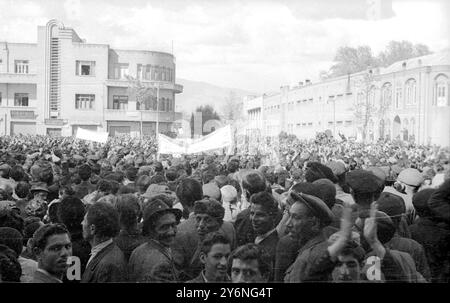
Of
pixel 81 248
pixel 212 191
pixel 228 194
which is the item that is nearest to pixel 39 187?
pixel 212 191

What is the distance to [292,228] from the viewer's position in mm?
3572

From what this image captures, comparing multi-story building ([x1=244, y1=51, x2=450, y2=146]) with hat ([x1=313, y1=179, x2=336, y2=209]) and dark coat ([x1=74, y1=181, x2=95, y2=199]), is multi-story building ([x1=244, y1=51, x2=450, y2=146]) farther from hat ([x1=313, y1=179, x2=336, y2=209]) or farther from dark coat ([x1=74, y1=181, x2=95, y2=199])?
dark coat ([x1=74, y1=181, x2=95, y2=199])

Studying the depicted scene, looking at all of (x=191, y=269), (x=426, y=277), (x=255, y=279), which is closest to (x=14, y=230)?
(x=191, y=269)

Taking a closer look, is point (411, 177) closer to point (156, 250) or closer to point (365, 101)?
point (365, 101)

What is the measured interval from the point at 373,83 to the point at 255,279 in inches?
86.6

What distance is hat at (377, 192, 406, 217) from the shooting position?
154 inches

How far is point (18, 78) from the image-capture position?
5.59 m

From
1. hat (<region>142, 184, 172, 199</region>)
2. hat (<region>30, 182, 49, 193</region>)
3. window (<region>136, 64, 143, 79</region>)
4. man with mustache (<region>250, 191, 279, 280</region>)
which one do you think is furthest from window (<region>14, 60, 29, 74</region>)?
man with mustache (<region>250, 191, 279, 280</region>)

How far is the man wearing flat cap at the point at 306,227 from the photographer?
3383 mm

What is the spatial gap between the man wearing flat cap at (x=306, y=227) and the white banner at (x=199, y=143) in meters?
3.68

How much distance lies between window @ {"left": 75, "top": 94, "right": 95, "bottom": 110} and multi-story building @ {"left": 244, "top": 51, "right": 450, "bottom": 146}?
4.39ft

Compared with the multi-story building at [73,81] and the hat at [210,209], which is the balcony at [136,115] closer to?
the multi-story building at [73,81]

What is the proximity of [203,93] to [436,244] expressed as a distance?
6.82ft

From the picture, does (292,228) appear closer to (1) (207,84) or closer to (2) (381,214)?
(2) (381,214)
